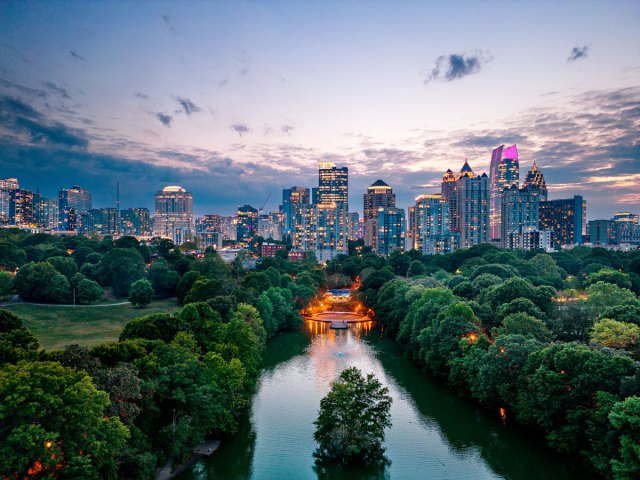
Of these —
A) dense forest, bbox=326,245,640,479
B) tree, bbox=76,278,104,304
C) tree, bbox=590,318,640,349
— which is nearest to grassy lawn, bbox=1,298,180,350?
tree, bbox=76,278,104,304

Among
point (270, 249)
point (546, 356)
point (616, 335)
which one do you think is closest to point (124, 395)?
point (546, 356)

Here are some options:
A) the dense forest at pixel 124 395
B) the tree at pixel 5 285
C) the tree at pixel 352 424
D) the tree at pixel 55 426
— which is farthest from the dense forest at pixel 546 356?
the tree at pixel 5 285

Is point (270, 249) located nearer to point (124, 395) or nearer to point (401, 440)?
point (401, 440)

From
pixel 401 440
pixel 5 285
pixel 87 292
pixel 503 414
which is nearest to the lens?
pixel 401 440

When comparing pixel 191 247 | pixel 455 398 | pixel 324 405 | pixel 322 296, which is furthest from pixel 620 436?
pixel 191 247

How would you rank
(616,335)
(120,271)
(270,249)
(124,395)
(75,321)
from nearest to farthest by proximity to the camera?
(124,395) < (616,335) < (75,321) < (120,271) < (270,249)

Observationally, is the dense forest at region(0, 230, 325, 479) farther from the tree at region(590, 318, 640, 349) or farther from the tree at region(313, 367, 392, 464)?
the tree at region(590, 318, 640, 349)

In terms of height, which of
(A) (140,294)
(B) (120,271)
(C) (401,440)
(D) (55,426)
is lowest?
(C) (401,440)
